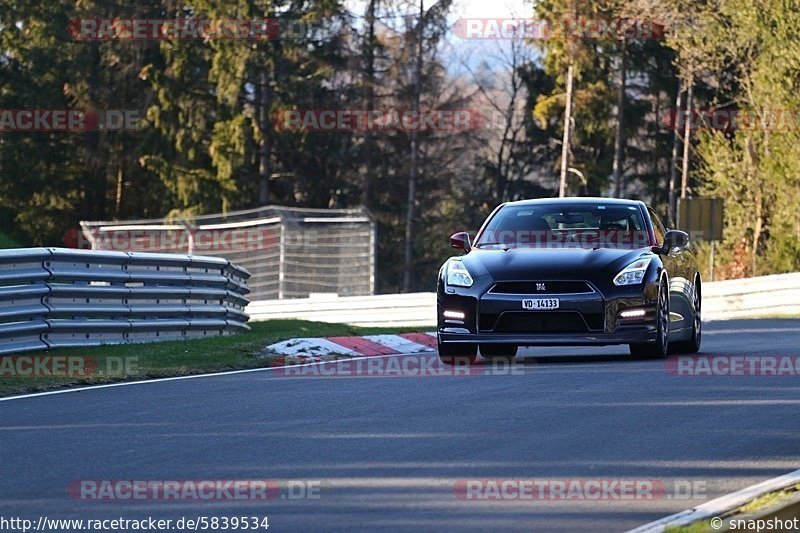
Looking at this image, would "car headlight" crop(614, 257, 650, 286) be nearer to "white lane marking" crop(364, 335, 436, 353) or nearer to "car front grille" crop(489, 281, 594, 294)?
"car front grille" crop(489, 281, 594, 294)

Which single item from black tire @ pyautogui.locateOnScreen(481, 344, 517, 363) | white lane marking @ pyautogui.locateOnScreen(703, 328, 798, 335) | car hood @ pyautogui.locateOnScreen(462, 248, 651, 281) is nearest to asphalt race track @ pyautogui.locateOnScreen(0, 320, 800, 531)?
car hood @ pyautogui.locateOnScreen(462, 248, 651, 281)

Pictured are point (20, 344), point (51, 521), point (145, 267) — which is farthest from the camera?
point (145, 267)

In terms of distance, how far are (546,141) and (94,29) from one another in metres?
18.5

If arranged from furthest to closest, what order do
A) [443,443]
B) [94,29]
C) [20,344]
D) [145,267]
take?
[94,29]
[145,267]
[20,344]
[443,443]

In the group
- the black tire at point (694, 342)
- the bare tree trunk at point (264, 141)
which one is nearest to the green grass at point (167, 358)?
the black tire at point (694, 342)

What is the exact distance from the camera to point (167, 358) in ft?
44.8

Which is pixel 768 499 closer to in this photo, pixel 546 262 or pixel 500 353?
pixel 546 262

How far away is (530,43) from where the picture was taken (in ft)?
175

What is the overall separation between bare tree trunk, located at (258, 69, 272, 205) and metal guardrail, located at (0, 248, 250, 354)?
36081 mm

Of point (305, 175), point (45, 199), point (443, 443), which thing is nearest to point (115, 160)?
point (45, 199)

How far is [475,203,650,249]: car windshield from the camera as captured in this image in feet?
44.5

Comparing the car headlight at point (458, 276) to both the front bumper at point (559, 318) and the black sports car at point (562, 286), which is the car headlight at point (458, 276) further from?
the front bumper at point (559, 318)

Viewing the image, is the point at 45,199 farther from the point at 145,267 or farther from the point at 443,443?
the point at 443,443

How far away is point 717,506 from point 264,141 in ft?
159
